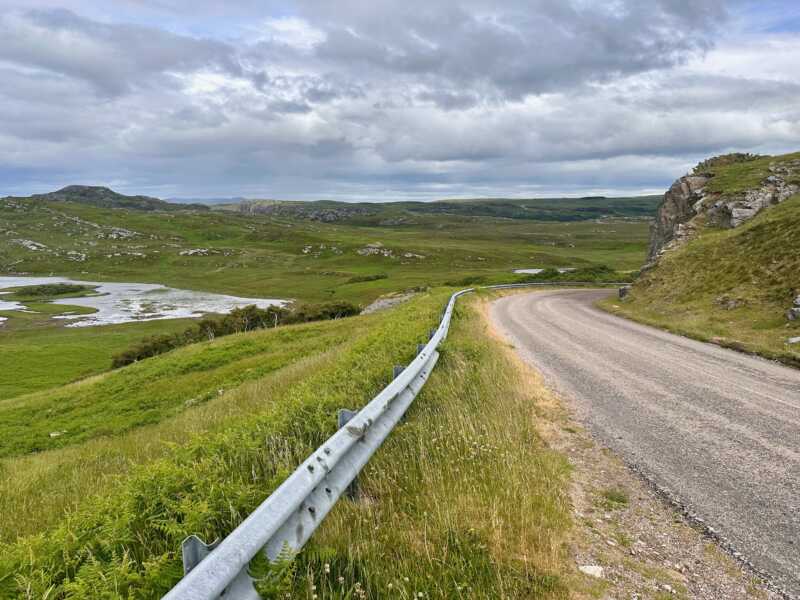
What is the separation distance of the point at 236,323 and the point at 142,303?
5366 centimetres

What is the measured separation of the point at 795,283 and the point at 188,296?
103408 millimetres

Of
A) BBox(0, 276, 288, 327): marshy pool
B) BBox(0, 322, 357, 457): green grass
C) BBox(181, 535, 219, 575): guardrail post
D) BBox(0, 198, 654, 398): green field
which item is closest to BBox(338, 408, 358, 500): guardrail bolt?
BBox(181, 535, 219, 575): guardrail post

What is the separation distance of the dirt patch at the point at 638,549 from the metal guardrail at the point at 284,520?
207cm

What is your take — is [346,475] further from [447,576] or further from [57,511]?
[57,511]

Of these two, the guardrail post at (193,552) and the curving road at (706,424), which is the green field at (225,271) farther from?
the guardrail post at (193,552)

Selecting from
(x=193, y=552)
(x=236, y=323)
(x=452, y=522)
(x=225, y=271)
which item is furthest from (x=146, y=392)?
(x=225, y=271)

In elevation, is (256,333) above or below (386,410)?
below

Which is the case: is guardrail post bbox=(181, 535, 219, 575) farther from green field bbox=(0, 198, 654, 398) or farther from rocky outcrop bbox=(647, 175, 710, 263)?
green field bbox=(0, 198, 654, 398)

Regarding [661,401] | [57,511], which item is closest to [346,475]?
[57,511]

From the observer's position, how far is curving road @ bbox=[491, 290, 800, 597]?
4.77 metres

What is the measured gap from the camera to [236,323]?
5112cm

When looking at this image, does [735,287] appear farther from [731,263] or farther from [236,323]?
[236,323]

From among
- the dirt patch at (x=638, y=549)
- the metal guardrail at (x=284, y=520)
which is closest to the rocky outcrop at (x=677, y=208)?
the dirt patch at (x=638, y=549)

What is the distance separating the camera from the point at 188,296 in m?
102
